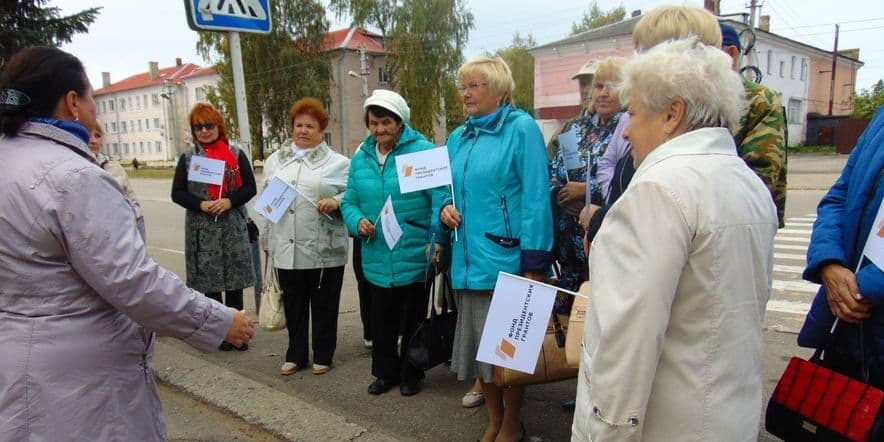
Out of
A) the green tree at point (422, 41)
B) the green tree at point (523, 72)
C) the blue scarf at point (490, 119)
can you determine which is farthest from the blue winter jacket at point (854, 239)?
the green tree at point (523, 72)

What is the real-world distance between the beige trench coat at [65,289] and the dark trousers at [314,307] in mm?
2157

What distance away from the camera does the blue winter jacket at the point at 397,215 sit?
137 inches

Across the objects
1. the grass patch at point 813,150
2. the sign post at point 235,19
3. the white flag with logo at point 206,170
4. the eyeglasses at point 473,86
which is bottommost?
the grass patch at point 813,150

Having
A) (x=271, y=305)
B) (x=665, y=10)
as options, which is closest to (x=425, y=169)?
(x=665, y=10)

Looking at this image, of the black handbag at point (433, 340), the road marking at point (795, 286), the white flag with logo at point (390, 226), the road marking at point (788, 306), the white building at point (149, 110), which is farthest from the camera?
the white building at point (149, 110)

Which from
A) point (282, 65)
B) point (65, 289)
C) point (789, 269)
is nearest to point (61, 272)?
point (65, 289)

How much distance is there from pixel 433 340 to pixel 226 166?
7.13ft

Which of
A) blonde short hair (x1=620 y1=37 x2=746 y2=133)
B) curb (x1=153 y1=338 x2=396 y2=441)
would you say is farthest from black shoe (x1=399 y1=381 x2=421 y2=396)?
blonde short hair (x1=620 y1=37 x2=746 y2=133)

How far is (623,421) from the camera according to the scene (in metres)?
1.41

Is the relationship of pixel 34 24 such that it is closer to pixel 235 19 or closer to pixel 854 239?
pixel 235 19

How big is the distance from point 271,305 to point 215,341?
2013mm

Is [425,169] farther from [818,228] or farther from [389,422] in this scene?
[818,228]

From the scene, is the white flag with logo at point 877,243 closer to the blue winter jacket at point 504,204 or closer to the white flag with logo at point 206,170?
the blue winter jacket at point 504,204

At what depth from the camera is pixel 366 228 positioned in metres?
3.53
